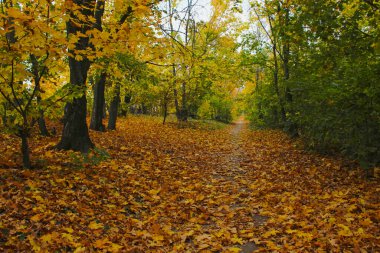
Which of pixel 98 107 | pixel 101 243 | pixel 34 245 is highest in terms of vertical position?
pixel 98 107

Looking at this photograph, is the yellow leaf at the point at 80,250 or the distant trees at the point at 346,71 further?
the distant trees at the point at 346,71

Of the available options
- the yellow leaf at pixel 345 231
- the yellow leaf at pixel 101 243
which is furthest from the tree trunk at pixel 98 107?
the yellow leaf at pixel 345 231

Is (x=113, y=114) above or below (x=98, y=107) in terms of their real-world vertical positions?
below

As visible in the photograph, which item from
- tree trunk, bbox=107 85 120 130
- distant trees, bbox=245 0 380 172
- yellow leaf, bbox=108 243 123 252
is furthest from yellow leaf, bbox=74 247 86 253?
tree trunk, bbox=107 85 120 130

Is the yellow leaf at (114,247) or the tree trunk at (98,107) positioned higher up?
the tree trunk at (98,107)

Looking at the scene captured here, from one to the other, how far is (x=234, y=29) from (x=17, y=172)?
23.5m

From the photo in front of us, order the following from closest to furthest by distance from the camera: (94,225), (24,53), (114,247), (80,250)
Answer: (80,250)
(114,247)
(94,225)
(24,53)

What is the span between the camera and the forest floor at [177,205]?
4520 mm

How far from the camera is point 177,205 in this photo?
657 centimetres

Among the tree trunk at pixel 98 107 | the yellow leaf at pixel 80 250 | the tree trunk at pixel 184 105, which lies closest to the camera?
the yellow leaf at pixel 80 250

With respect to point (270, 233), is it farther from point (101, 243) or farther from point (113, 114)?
point (113, 114)

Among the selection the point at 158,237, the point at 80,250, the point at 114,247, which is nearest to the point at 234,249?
the point at 158,237

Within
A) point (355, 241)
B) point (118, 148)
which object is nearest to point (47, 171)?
point (118, 148)

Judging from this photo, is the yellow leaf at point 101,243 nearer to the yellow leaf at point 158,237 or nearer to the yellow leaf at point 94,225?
the yellow leaf at point 94,225
